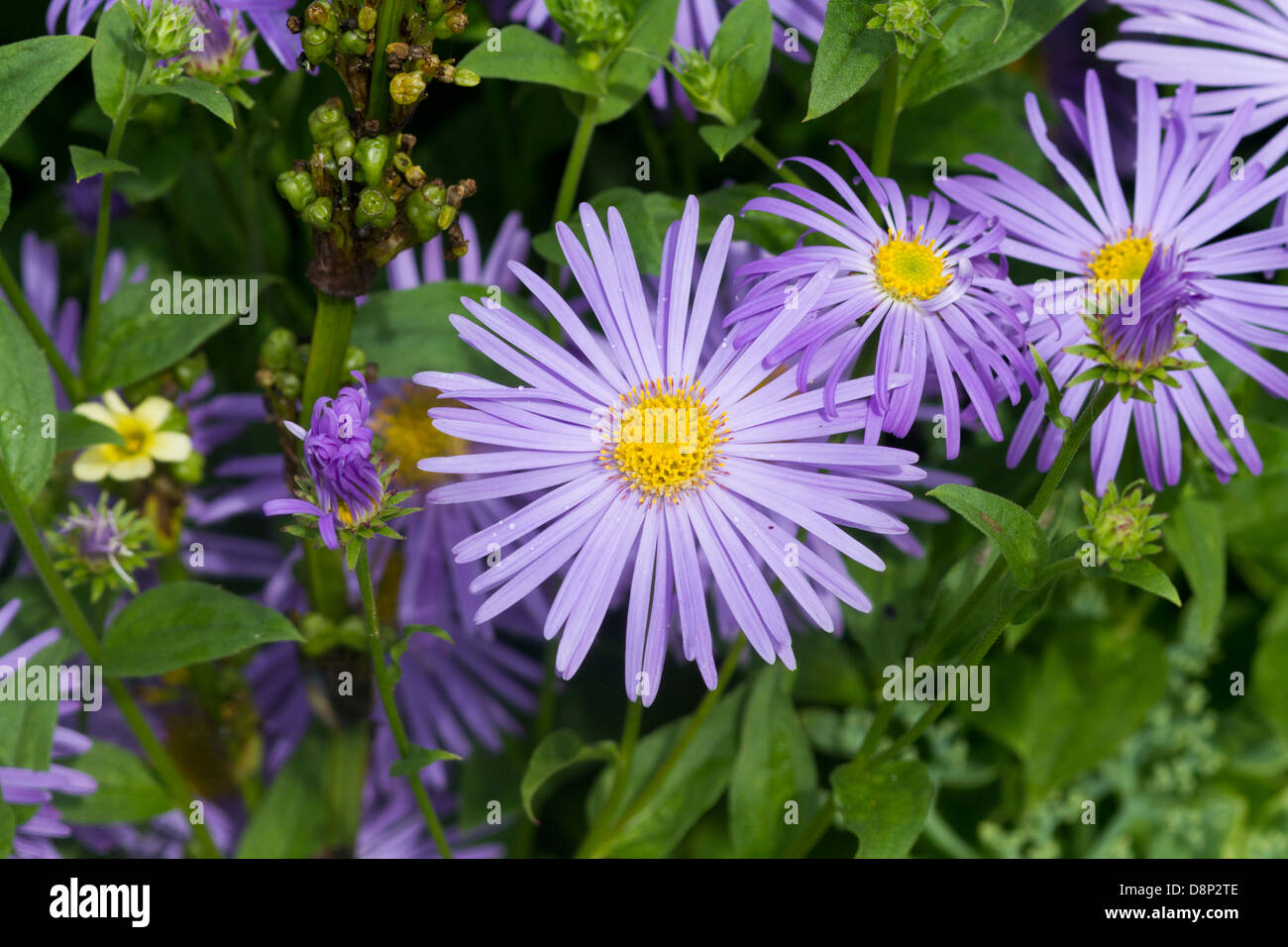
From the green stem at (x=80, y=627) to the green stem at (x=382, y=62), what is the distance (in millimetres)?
330

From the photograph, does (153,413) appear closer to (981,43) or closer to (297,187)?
(297,187)

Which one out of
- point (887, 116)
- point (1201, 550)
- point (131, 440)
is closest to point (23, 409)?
point (131, 440)

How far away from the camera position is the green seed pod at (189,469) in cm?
94

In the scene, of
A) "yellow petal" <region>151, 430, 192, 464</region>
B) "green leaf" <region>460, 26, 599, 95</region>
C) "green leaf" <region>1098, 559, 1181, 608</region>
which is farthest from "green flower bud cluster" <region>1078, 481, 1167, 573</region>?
"yellow petal" <region>151, 430, 192, 464</region>

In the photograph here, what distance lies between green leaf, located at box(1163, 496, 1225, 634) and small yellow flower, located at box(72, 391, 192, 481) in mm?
751

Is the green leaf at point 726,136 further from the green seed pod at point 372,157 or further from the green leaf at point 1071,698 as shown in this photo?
the green leaf at point 1071,698

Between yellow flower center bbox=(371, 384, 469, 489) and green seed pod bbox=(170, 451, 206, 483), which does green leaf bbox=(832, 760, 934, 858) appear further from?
green seed pod bbox=(170, 451, 206, 483)

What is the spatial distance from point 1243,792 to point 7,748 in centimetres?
107

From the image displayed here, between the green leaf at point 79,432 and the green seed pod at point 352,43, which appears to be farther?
the green leaf at point 79,432

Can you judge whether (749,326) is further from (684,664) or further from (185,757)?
(185,757)

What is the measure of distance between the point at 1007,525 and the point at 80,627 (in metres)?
0.62

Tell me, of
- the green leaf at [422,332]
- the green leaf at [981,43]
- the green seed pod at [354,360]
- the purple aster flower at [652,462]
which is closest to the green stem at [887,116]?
the green leaf at [981,43]

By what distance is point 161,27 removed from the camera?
75 centimetres

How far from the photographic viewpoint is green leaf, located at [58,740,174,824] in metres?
0.93
